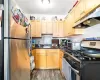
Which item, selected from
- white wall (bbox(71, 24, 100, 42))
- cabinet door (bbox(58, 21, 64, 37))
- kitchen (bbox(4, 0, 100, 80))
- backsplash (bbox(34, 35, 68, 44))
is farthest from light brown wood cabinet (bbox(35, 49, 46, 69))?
white wall (bbox(71, 24, 100, 42))

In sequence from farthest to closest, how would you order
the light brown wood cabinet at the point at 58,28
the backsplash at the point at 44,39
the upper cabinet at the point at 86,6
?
1. the backsplash at the point at 44,39
2. the light brown wood cabinet at the point at 58,28
3. the upper cabinet at the point at 86,6

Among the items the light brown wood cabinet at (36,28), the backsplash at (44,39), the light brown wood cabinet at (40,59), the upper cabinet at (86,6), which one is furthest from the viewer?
the backsplash at (44,39)

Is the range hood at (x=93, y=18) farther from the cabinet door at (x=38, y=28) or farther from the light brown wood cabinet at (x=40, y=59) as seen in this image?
the cabinet door at (x=38, y=28)

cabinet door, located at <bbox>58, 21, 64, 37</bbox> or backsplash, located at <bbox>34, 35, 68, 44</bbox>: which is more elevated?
cabinet door, located at <bbox>58, 21, 64, 37</bbox>

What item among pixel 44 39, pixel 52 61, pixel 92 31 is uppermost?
pixel 92 31

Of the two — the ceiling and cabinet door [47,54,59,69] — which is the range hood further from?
cabinet door [47,54,59,69]

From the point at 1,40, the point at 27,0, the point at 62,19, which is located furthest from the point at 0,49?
the point at 62,19

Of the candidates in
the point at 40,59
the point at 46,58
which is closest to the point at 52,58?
the point at 46,58

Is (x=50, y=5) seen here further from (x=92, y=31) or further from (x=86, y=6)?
(x=86, y=6)

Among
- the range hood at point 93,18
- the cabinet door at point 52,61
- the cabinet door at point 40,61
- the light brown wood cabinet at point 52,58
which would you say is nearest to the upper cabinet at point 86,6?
the range hood at point 93,18

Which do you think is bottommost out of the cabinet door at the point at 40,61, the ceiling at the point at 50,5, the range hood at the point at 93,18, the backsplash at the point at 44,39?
the cabinet door at the point at 40,61

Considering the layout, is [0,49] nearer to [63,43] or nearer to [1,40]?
[1,40]

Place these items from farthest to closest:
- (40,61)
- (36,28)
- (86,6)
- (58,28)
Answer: (58,28)
(36,28)
(40,61)
(86,6)

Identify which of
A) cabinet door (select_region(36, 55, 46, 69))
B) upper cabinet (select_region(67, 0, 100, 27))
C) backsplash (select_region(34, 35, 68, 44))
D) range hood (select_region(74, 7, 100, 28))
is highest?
upper cabinet (select_region(67, 0, 100, 27))
